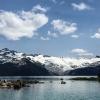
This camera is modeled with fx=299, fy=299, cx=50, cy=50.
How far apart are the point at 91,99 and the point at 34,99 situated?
1987cm

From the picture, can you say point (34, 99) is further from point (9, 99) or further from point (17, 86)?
point (17, 86)

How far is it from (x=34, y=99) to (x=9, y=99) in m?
9.22

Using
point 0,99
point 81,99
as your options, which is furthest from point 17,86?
point 81,99

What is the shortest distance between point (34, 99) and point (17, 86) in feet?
227

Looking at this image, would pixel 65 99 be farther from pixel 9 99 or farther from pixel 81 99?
pixel 9 99

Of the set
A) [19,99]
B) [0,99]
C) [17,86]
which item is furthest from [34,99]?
[17,86]

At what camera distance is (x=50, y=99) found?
10394 cm

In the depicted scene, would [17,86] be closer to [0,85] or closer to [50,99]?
[0,85]

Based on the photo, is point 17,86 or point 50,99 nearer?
point 50,99

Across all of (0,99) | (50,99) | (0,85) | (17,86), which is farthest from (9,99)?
(0,85)

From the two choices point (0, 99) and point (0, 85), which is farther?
point (0, 85)

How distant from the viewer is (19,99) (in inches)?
4168

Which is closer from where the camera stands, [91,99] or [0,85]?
[91,99]

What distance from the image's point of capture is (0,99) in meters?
107
